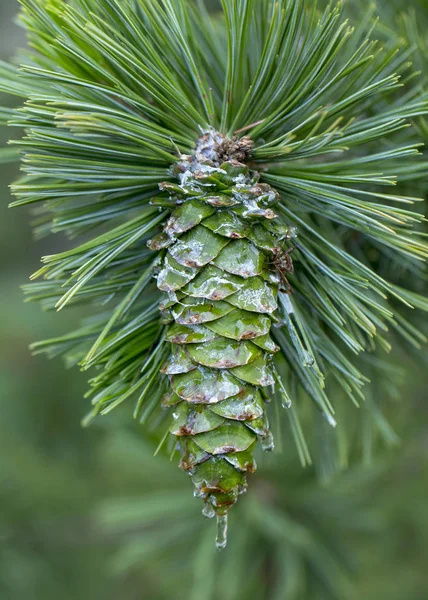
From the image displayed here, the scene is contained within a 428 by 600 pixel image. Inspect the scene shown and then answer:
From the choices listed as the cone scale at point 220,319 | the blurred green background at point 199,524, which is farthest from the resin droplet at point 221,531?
the blurred green background at point 199,524

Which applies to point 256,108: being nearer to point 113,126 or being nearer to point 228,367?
point 113,126

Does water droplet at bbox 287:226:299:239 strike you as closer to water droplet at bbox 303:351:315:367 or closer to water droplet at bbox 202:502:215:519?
water droplet at bbox 303:351:315:367

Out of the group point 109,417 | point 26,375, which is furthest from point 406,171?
point 26,375

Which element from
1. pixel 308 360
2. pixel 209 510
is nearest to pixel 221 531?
pixel 209 510

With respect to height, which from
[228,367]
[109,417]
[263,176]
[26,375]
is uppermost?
[263,176]

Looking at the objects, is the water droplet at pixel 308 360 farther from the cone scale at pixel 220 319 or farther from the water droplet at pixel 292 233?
the water droplet at pixel 292 233

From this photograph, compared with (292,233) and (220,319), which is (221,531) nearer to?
(220,319)

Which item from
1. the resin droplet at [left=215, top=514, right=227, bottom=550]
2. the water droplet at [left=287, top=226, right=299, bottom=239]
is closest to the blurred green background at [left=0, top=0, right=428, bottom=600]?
the resin droplet at [left=215, top=514, right=227, bottom=550]
